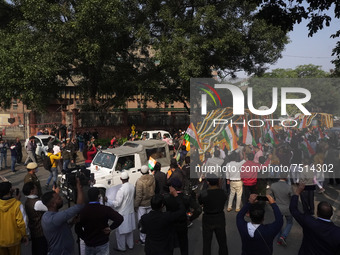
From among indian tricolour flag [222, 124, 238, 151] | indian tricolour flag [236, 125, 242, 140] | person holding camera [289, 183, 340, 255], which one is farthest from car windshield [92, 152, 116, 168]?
indian tricolour flag [236, 125, 242, 140]

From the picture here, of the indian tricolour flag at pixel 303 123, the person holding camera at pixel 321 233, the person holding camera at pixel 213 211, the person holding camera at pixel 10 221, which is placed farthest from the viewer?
the indian tricolour flag at pixel 303 123

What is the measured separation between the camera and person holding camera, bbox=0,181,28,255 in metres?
4.32

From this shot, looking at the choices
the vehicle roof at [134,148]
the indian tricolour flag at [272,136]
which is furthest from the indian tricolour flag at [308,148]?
the vehicle roof at [134,148]

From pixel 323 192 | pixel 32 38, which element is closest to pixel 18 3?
pixel 32 38

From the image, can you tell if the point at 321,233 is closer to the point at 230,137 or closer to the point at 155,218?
the point at 155,218

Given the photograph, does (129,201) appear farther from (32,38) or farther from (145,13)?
(145,13)

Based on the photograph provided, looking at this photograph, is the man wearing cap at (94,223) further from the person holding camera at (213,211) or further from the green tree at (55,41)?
the green tree at (55,41)

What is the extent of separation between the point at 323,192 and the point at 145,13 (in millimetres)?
16520

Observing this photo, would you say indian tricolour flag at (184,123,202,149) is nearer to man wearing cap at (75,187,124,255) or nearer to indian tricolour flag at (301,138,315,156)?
indian tricolour flag at (301,138,315,156)

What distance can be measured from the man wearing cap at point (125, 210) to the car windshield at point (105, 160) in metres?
3.24

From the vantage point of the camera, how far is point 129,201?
20.4 feet

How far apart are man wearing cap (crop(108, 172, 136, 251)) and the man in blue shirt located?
1834 millimetres

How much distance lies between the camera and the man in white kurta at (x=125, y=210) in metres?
6.04

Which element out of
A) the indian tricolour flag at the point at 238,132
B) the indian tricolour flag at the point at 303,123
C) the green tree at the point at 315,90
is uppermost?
the green tree at the point at 315,90
